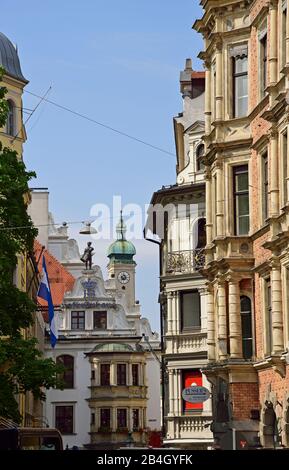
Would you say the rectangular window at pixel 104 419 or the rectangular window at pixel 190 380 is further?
the rectangular window at pixel 104 419

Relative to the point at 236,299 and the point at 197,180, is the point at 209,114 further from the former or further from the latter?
the point at 197,180

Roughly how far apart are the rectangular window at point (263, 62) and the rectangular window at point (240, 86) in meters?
1.46

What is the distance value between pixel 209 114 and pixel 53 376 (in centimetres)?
998

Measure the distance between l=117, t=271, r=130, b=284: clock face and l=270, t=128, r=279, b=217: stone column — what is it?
10395cm

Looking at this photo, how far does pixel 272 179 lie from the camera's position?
96.9 ft

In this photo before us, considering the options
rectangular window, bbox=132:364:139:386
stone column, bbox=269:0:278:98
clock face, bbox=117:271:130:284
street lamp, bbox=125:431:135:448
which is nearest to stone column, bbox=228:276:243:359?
stone column, bbox=269:0:278:98

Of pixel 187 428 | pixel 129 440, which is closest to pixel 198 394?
pixel 187 428

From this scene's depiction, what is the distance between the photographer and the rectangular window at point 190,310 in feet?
164

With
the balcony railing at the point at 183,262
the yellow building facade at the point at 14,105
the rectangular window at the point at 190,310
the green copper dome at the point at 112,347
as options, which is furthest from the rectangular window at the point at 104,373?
the rectangular window at the point at 190,310

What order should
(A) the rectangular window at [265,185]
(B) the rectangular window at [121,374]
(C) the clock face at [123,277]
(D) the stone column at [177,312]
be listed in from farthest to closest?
(C) the clock face at [123,277], (B) the rectangular window at [121,374], (D) the stone column at [177,312], (A) the rectangular window at [265,185]

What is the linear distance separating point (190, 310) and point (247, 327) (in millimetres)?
18160

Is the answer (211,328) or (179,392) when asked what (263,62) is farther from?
(179,392)

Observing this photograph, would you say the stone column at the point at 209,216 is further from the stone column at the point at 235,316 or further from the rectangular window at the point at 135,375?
the rectangular window at the point at 135,375

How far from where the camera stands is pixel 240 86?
3362cm
